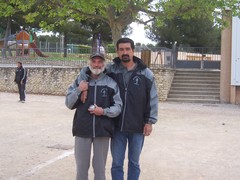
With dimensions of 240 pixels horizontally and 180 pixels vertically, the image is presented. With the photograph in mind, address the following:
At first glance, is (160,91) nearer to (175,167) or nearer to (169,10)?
(169,10)

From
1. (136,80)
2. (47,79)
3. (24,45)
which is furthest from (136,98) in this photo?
(24,45)

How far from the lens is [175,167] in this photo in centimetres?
662

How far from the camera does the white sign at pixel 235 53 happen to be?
17.6m

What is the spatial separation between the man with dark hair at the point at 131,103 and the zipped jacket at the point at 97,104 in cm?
16

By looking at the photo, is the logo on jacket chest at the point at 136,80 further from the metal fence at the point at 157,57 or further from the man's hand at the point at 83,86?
the metal fence at the point at 157,57

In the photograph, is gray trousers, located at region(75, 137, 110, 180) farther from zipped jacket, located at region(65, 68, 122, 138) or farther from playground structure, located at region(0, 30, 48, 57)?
playground structure, located at region(0, 30, 48, 57)

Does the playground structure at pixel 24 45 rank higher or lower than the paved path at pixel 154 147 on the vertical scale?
higher

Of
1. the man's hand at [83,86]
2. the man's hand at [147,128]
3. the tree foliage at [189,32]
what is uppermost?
the tree foliage at [189,32]

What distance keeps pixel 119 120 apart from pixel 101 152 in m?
0.38

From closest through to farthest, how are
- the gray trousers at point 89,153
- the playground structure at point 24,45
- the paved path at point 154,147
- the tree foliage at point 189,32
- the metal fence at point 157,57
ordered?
1. the gray trousers at point 89,153
2. the paved path at point 154,147
3. the metal fence at point 157,57
4. the playground structure at point 24,45
5. the tree foliage at point 189,32

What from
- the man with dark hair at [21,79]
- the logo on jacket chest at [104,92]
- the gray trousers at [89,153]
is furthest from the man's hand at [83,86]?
the man with dark hair at [21,79]

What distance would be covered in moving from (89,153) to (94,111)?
0.47 m

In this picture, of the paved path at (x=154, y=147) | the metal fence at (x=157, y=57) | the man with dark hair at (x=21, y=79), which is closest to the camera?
the paved path at (x=154, y=147)

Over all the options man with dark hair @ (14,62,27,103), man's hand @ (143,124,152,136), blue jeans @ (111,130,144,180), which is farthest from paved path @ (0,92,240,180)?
man with dark hair @ (14,62,27,103)
